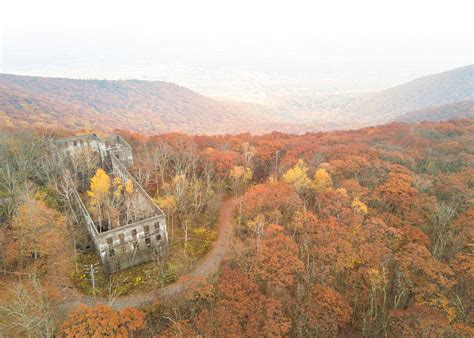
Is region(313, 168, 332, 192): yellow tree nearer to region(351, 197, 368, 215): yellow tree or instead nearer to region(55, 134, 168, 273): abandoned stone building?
region(351, 197, 368, 215): yellow tree

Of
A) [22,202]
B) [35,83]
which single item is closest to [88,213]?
[22,202]

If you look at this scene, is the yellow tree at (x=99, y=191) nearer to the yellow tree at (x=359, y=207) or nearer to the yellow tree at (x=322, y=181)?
the yellow tree at (x=322, y=181)

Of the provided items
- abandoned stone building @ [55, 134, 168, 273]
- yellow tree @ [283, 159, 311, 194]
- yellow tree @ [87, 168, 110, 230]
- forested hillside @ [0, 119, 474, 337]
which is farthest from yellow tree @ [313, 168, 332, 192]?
yellow tree @ [87, 168, 110, 230]

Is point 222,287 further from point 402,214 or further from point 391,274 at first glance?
point 402,214

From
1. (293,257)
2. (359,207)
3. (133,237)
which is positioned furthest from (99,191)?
(359,207)

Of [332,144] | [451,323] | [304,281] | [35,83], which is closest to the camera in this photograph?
[451,323]

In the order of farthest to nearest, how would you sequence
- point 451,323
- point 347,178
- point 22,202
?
point 347,178, point 22,202, point 451,323

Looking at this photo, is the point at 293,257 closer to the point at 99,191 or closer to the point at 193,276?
the point at 193,276

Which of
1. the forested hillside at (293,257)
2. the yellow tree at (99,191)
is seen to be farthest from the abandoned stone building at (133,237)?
the forested hillside at (293,257)

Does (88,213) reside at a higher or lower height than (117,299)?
higher
